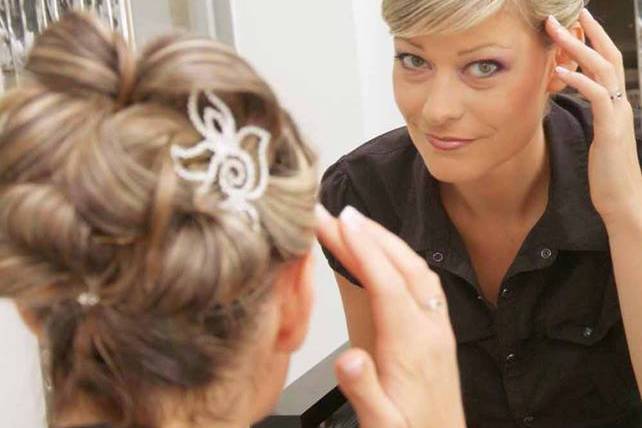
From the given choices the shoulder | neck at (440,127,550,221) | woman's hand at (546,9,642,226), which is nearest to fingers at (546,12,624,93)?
woman's hand at (546,9,642,226)

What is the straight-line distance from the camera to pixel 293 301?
809mm

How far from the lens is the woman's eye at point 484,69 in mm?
1231

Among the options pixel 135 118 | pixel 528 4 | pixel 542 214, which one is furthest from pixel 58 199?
pixel 542 214

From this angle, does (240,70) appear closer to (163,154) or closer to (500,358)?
(163,154)

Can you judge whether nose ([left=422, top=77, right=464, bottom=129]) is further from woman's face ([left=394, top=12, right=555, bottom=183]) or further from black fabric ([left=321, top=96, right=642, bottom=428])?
black fabric ([left=321, top=96, right=642, bottom=428])

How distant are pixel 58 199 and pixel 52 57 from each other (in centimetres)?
11

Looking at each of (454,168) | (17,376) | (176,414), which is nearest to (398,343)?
(176,414)

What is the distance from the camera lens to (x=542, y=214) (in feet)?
4.54

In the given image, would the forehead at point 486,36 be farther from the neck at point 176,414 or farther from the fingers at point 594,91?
the neck at point 176,414

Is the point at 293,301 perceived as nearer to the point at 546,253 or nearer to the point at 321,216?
the point at 321,216

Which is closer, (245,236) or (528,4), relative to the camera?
(245,236)

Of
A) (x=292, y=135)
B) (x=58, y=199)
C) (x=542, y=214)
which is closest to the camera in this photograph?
(x=58, y=199)

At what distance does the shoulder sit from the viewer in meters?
1.47

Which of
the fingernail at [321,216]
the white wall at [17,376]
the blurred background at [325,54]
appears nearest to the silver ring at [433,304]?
the fingernail at [321,216]
